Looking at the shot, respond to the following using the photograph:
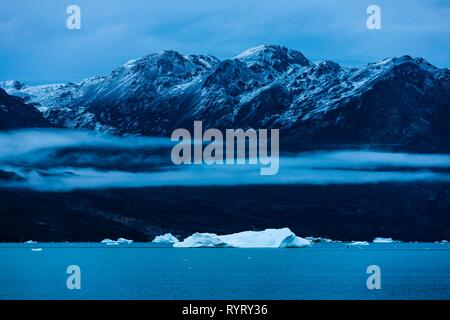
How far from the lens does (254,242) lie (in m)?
Answer: 197

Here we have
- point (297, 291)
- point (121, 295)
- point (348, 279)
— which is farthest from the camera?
point (348, 279)

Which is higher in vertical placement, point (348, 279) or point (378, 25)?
point (378, 25)

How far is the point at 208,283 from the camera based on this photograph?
72.8 meters
